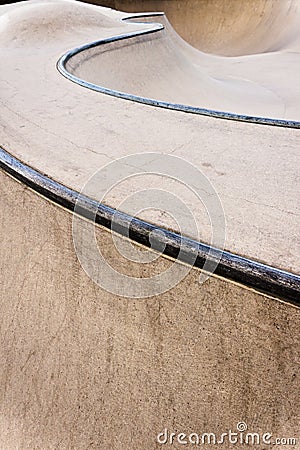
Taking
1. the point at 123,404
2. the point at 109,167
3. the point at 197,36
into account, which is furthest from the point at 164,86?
the point at 197,36

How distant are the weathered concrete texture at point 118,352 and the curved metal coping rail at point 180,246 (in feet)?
0.16

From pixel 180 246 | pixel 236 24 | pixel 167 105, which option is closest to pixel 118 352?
pixel 180 246

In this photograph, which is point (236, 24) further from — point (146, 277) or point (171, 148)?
point (146, 277)

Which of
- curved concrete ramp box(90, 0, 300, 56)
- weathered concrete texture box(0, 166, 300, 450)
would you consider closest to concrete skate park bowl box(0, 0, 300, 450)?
weathered concrete texture box(0, 166, 300, 450)

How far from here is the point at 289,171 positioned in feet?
5.39

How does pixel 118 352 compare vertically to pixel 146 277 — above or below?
below

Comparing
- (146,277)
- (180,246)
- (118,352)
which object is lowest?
(118,352)

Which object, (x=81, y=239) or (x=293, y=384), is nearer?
(x=293, y=384)

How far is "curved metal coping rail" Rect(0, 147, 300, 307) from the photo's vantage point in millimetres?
1148

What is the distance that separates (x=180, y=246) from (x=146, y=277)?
22cm

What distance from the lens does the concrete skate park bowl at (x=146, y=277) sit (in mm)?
1268

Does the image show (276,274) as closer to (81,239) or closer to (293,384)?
(293,384)

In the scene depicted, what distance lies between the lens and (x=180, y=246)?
1301 millimetres

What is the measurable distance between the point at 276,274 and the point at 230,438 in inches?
25.1
